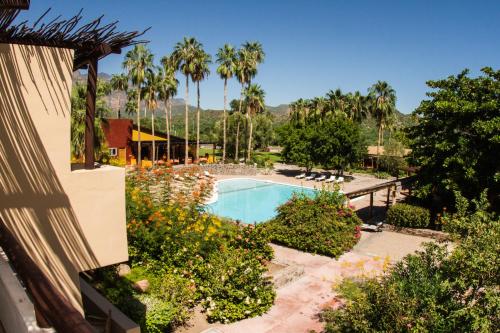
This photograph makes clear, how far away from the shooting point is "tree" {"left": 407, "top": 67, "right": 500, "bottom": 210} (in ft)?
56.3

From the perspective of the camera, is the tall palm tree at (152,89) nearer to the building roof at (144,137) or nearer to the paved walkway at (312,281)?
the building roof at (144,137)

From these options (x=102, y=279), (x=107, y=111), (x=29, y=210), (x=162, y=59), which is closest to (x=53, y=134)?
(x=29, y=210)

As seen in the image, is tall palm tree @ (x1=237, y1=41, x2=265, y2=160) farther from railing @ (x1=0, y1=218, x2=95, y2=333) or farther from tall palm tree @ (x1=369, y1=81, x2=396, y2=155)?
railing @ (x1=0, y1=218, x2=95, y2=333)

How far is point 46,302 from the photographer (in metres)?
1.55

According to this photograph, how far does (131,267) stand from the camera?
1047cm

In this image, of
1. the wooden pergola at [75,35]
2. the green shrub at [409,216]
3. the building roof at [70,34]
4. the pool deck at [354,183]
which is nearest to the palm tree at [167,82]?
the pool deck at [354,183]

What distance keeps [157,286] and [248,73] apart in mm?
36405

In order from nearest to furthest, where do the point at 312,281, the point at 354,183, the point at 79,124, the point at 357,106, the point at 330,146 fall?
the point at 312,281 < the point at 79,124 < the point at 354,183 < the point at 330,146 < the point at 357,106

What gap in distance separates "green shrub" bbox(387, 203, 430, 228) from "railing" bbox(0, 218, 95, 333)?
19347 mm

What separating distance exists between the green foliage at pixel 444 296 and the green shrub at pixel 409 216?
11.3 metres

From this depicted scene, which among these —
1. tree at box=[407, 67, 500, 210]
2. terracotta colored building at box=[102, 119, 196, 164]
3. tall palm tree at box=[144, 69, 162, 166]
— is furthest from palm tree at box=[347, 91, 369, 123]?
tree at box=[407, 67, 500, 210]

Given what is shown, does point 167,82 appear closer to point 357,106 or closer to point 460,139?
point 357,106

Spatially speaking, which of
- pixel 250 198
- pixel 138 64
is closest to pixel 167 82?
pixel 138 64

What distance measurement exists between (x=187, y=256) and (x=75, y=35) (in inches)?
307
